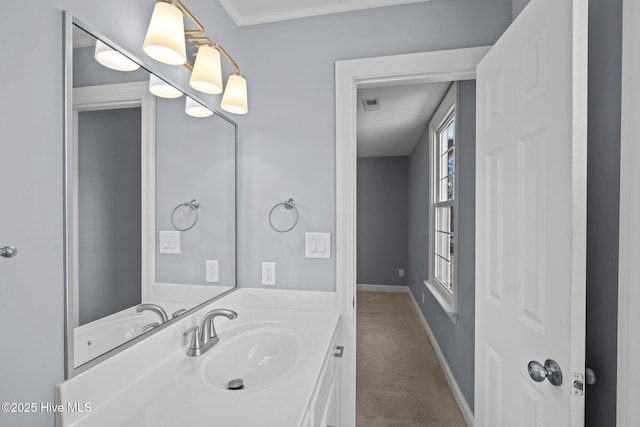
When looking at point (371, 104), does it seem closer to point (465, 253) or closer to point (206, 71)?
point (465, 253)

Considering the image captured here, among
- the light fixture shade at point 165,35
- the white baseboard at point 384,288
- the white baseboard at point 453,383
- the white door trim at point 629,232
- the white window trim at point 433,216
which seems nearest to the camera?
the white door trim at point 629,232

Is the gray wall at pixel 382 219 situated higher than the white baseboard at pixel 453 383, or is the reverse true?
the gray wall at pixel 382 219

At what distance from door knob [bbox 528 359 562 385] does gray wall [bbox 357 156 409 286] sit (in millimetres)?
4696

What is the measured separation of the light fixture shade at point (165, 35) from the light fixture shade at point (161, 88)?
92mm

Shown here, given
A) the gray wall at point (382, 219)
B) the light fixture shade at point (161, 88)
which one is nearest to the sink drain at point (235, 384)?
the light fixture shade at point (161, 88)

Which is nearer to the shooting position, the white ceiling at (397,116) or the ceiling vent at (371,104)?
the white ceiling at (397,116)

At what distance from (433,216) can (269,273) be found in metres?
2.51

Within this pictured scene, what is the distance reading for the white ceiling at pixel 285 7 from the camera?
1599mm

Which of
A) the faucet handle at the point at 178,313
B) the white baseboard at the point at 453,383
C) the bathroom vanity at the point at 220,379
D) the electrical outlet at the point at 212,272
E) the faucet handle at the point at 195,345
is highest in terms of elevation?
the electrical outlet at the point at 212,272

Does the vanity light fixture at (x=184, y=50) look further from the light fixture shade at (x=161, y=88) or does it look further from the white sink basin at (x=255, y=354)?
the white sink basin at (x=255, y=354)

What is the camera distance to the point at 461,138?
2180 millimetres

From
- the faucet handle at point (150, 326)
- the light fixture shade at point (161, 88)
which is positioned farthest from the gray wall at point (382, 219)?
the faucet handle at point (150, 326)
